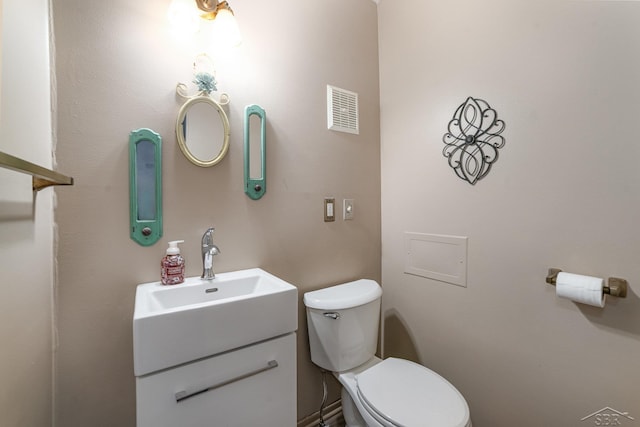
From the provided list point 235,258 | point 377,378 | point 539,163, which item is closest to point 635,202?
point 539,163

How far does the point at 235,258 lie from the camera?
3.82 ft

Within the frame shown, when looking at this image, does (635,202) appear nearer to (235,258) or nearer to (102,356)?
(235,258)

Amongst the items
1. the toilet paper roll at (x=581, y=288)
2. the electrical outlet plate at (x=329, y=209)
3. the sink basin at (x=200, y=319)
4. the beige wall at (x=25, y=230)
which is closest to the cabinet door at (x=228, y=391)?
the sink basin at (x=200, y=319)

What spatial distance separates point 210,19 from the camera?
1.07 meters

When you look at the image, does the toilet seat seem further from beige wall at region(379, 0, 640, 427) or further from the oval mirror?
the oval mirror

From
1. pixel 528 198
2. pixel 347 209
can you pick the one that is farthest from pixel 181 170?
pixel 528 198

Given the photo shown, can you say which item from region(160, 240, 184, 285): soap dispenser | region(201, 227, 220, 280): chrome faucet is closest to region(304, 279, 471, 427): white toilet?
region(201, 227, 220, 280): chrome faucet

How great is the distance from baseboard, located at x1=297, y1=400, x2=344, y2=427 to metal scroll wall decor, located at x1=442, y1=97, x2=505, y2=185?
1.38 m

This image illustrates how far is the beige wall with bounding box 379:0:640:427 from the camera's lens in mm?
872

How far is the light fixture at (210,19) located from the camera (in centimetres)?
98

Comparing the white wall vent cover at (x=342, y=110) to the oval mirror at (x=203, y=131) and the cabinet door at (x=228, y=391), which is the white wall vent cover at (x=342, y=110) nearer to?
the oval mirror at (x=203, y=131)

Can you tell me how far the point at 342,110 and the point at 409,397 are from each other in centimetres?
136

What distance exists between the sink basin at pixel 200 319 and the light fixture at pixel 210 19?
97cm

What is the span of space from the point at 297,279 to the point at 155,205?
707 millimetres
